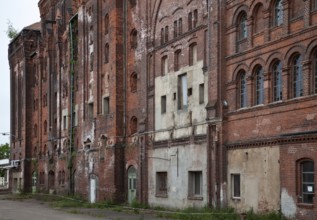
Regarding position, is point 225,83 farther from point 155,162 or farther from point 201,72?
point 155,162

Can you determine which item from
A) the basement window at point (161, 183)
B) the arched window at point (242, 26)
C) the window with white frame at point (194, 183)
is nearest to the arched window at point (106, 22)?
the basement window at point (161, 183)

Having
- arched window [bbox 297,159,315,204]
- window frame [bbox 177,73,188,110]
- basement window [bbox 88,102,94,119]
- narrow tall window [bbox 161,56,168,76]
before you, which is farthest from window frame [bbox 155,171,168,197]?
arched window [bbox 297,159,315,204]

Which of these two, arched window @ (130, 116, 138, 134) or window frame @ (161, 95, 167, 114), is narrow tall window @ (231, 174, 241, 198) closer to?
window frame @ (161, 95, 167, 114)

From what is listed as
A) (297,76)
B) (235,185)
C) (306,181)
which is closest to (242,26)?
(297,76)

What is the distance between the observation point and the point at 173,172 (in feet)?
103

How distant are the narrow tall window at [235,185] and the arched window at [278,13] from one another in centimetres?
692

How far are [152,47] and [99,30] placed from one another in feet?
26.1

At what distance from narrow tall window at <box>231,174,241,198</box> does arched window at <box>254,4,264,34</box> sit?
647 centimetres

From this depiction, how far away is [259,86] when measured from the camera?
83.0 feet

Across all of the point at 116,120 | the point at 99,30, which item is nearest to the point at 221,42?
the point at 116,120

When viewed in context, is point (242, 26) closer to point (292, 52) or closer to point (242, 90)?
point (242, 90)

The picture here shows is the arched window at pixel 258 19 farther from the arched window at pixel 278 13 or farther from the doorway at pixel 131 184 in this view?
the doorway at pixel 131 184

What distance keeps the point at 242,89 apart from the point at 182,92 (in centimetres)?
543

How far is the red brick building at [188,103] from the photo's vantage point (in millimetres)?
22547
